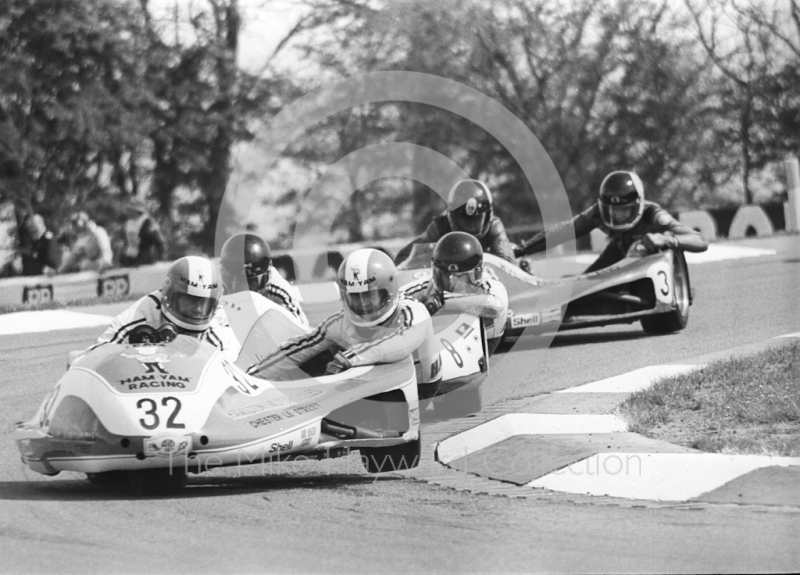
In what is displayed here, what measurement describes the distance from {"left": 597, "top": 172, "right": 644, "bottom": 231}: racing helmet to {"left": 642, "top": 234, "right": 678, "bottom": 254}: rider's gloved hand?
37cm

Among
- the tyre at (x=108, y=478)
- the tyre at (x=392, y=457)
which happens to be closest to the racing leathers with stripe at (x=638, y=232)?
the tyre at (x=392, y=457)

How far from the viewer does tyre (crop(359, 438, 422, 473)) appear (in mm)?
7230

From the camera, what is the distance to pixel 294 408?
682 cm

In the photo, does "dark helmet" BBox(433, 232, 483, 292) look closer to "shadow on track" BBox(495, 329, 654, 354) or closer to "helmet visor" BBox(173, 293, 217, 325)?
"shadow on track" BBox(495, 329, 654, 354)

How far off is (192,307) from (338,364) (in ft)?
3.11

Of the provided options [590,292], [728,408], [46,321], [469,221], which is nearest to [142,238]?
[46,321]

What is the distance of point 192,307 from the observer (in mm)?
7559

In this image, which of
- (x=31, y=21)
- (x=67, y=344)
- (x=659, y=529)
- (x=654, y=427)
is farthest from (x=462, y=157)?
(x=659, y=529)

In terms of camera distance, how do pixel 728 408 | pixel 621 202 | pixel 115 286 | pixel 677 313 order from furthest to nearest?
pixel 115 286 → pixel 621 202 → pixel 677 313 → pixel 728 408

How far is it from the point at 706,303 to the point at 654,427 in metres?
7.47

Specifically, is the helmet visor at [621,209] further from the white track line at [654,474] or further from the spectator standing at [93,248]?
the spectator standing at [93,248]

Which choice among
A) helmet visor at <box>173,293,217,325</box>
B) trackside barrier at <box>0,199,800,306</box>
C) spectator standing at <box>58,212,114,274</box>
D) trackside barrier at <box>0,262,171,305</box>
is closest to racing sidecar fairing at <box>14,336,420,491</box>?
helmet visor at <box>173,293,217,325</box>

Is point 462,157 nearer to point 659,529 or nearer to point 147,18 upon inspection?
point 147,18

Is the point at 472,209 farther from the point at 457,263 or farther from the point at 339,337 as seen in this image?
the point at 339,337
